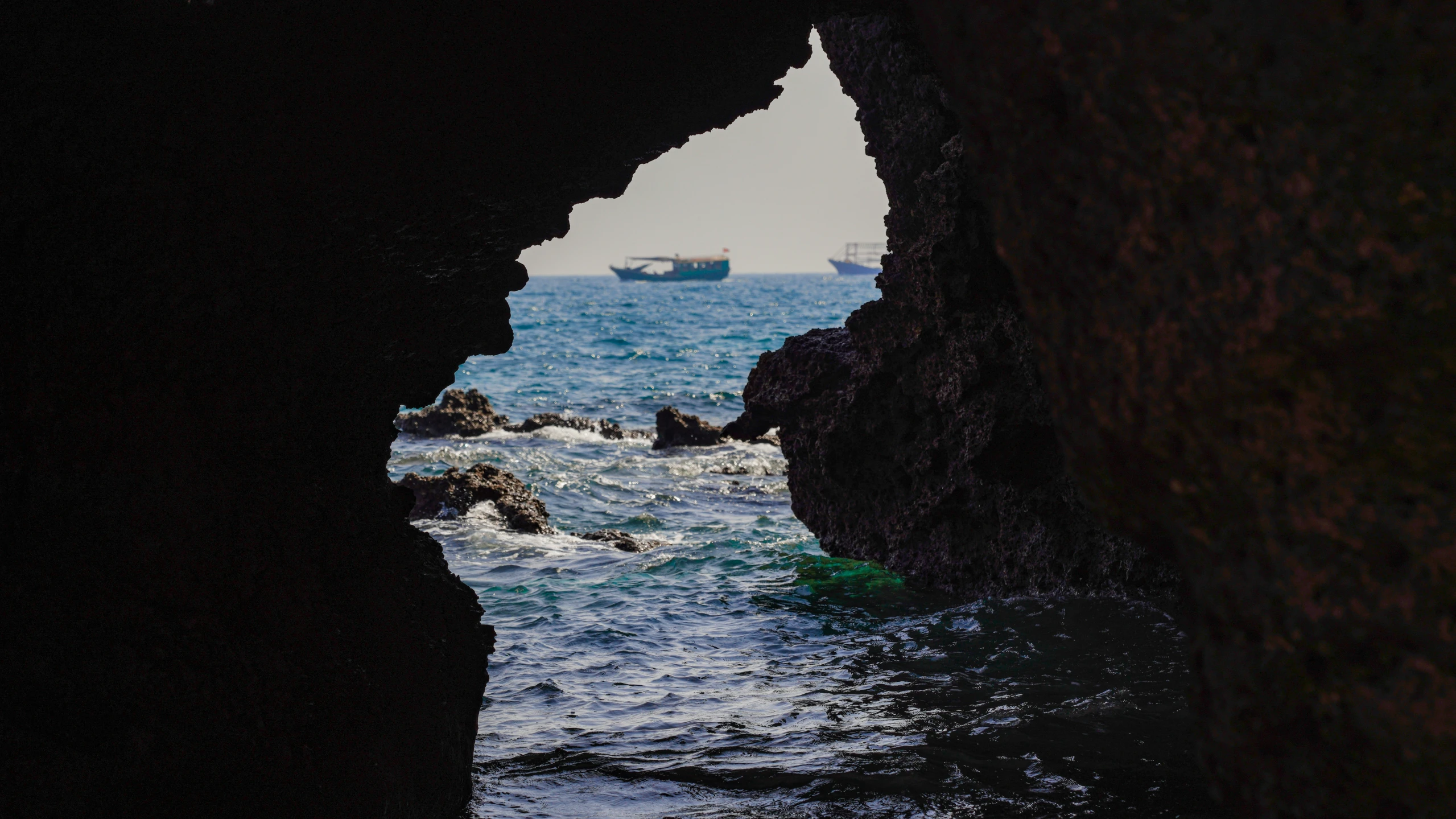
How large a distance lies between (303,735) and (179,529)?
0.72 m

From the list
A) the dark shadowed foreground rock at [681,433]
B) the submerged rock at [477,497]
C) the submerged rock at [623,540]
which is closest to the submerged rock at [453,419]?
the dark shadowed foreground rock at [681,433]

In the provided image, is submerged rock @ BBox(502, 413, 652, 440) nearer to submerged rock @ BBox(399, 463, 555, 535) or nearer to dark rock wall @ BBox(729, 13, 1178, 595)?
submerged rock @ BBox(399, 463, 555, 535)

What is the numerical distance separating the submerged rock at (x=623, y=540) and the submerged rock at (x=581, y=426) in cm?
Answer: 722

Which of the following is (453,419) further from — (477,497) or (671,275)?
(671,275)

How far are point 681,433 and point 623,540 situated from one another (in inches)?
244

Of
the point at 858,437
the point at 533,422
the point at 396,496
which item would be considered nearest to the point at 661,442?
the point at 533,422

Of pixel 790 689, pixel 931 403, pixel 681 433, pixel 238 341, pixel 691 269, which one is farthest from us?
pixel 691 269

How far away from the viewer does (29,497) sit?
9.21 ft

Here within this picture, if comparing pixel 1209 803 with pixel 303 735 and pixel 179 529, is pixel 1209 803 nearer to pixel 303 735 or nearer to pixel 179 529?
pixel 303 735

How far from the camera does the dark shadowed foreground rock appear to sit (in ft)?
50.3

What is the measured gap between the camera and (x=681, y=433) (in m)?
15.4

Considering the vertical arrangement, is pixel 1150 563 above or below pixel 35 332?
below

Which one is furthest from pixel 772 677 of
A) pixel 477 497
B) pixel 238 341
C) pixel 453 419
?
pixel 453 419

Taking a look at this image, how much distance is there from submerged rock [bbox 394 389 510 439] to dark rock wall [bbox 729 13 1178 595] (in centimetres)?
1090
